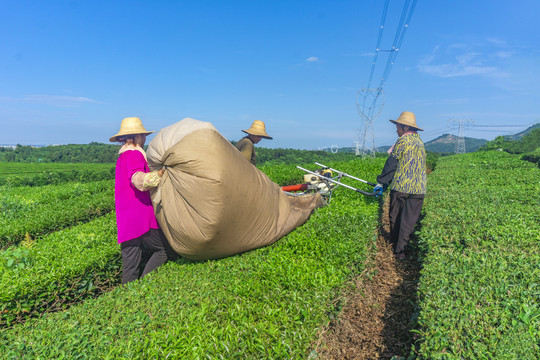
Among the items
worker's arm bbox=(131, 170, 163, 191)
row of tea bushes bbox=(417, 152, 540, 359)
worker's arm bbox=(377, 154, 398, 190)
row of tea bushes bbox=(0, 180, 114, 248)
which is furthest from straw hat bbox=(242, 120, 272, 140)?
row of tea bushes bbox=(0, 180, 114, 248)

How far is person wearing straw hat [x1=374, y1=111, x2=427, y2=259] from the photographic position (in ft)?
15.4

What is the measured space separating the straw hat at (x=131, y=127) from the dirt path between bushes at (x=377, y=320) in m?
2.88

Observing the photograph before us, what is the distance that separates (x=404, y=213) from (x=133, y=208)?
4052 mm

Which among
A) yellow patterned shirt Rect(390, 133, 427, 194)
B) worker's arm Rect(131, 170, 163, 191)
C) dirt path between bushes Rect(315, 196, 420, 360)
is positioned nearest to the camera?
dirt path between bushes Rect(315, 196, 420, 360)

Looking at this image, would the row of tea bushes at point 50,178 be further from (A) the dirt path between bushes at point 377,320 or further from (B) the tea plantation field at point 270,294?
(A) the dirt path between bushes at point 377,320

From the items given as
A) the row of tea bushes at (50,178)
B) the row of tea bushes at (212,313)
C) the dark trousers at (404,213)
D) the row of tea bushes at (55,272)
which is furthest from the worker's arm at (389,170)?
the row of tea bushes at (50,178)

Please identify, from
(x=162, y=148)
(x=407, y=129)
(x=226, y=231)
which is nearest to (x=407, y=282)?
(x=407, y=129)

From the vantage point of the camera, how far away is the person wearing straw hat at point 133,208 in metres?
3.34

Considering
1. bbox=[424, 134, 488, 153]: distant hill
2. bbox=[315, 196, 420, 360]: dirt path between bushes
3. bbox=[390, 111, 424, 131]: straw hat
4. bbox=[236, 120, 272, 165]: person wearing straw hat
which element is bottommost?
bbox=[315, 196, 420, 360]: dirt path between bushes

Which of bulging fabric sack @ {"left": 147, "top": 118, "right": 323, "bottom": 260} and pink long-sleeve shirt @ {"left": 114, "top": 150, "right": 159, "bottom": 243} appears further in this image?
pink long-sleeve shirt @ {"left": 114, "top": 150, "right": 159, "bottom": 243}

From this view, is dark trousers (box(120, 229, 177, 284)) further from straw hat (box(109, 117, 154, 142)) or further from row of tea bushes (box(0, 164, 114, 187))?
row of tea bushes (box(0, 164, 114, 187))

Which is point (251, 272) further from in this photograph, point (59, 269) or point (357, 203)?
point (357, 203)

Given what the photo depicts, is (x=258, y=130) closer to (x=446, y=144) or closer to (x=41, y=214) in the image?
(x=41, y=214)

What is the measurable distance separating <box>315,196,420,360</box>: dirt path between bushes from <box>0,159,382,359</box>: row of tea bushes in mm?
351
